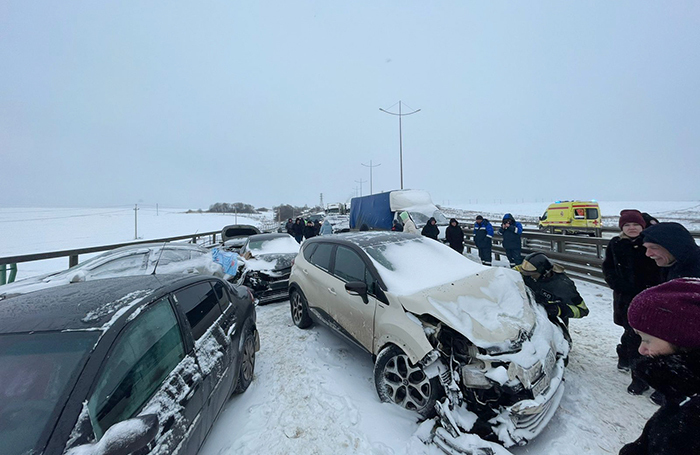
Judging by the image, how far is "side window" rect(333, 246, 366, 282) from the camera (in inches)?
141

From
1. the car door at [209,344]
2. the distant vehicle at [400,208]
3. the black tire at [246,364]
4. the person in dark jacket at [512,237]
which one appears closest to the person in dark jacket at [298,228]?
the distant vehicle at [400,208]

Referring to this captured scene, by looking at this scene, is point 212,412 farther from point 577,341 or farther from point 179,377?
point 577,341

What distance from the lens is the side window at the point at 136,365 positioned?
147 cm

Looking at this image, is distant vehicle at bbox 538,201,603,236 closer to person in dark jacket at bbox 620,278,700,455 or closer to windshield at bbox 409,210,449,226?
windshield at bbox 409,210,449,226

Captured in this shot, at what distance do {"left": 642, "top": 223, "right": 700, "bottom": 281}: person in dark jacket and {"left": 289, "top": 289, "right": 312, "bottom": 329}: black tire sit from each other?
400 centimetres

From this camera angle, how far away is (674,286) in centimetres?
118

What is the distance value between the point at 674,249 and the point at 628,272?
0.94 m

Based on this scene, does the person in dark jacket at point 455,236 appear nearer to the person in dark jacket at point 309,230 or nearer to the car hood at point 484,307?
the car hood at point 484,307

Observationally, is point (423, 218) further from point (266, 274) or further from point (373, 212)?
point (266, 274)

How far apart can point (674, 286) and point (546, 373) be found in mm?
1572

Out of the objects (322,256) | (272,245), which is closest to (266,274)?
(272,245)

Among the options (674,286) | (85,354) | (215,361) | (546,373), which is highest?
(674,286)

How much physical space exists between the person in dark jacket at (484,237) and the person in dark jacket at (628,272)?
5.42 metres

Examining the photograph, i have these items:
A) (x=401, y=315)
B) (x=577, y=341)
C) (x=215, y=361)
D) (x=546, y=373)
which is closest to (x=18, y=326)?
(x=215, y=361)
